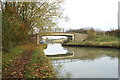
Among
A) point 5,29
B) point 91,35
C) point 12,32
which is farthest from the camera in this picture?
point 91,35

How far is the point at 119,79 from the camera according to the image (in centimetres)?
419

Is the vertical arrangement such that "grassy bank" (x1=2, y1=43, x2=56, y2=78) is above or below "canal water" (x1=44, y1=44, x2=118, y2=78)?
above

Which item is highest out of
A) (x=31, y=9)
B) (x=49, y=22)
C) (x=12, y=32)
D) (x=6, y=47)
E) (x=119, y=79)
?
(x=31, y=9)

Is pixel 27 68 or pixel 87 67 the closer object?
pixel 27 68

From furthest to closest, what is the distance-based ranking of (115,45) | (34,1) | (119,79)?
1. (115,45)
2. (34,1)
3. (119,79)

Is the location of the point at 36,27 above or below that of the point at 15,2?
below

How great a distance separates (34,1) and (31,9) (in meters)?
0.81

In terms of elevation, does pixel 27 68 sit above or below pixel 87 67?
above

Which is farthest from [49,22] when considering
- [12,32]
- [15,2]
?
[12,32]

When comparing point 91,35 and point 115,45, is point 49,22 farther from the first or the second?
point 91,35

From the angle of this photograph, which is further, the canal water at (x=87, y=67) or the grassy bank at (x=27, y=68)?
the canal water at (x=87, y=67)

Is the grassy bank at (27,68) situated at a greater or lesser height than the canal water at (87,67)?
greater

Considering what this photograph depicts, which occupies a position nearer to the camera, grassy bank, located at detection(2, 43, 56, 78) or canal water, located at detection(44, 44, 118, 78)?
grassy bank, located at detection(2, 43, 56, 78)

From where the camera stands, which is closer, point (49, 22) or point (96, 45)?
point (49, 22)
